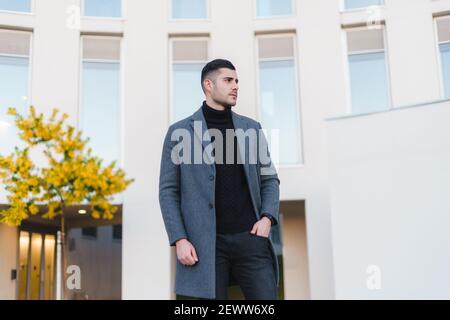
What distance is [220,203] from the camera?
2.42 meters

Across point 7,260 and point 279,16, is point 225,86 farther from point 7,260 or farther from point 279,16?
point 7,260

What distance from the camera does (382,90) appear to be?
11469 millimetres

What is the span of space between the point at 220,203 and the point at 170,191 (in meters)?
0.21

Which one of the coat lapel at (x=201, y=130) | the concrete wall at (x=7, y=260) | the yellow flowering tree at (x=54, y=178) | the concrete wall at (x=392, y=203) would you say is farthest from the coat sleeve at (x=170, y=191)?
the concrete wall at (x=7, y=260)

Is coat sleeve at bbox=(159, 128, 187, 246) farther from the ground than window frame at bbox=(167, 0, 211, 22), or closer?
closer

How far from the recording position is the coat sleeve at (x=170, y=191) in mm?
2400

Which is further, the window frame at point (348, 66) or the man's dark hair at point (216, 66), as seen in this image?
the window frame at point (348, 66)

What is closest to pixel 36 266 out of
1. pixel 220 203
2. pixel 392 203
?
pixel 392 203

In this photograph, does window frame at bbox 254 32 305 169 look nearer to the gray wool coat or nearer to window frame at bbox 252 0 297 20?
window frame at bbox 252 0 297 20

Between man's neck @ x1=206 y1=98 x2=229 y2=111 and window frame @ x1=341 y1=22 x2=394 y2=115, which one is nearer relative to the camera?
man's neck @ x1=206 y1=98 x2=229 y2=111

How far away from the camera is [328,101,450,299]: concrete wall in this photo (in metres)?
8.58

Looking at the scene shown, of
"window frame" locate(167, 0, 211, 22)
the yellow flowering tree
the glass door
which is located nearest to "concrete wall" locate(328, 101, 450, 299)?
the yellow flowering tree

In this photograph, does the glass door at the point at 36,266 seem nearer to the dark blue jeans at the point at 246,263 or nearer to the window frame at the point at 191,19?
the window frame at the point at 191,19

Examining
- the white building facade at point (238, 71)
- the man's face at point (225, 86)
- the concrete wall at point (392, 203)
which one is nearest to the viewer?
the man's face at point (225, 86)
